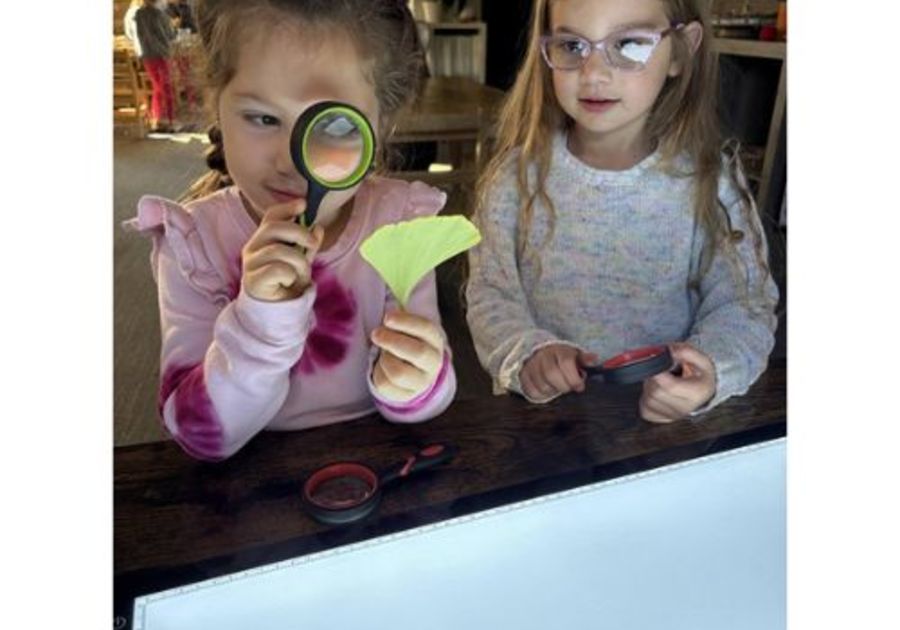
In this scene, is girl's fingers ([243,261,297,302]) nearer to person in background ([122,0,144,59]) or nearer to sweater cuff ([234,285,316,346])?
sweater cuff ([234,285,316,346])

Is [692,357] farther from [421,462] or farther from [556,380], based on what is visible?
[421,462]

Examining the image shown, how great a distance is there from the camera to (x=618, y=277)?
717 millimetres

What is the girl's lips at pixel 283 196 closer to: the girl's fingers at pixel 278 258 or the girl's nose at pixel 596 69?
the girl's fingers at pixel 278 258

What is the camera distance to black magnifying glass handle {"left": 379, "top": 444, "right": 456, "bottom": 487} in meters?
0.54

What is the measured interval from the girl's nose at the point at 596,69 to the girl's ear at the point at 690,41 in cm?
7

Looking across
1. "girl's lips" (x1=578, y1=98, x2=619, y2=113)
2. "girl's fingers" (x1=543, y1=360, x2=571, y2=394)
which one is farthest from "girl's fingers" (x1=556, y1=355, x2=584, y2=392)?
"girl's lips" (x1=578, y1=98, x2=619, y2=113)

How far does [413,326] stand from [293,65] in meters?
0.19

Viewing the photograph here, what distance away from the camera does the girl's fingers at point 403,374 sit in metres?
0.54

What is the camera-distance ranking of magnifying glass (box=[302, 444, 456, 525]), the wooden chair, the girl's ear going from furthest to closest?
the girl's ear, magnifying glass (box=[302, 444, 456, 525]), the wooden chair

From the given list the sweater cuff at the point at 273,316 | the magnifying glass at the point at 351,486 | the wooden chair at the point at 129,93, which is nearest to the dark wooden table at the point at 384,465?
the magnifying glass at the point at 351,486

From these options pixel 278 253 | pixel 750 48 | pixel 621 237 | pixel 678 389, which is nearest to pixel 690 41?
pixel 750 48

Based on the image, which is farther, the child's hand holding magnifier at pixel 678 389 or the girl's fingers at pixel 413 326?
the child's hand holding magnifier at pixel 678 389

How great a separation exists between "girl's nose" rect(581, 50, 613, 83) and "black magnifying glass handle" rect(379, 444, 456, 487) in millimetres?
322
